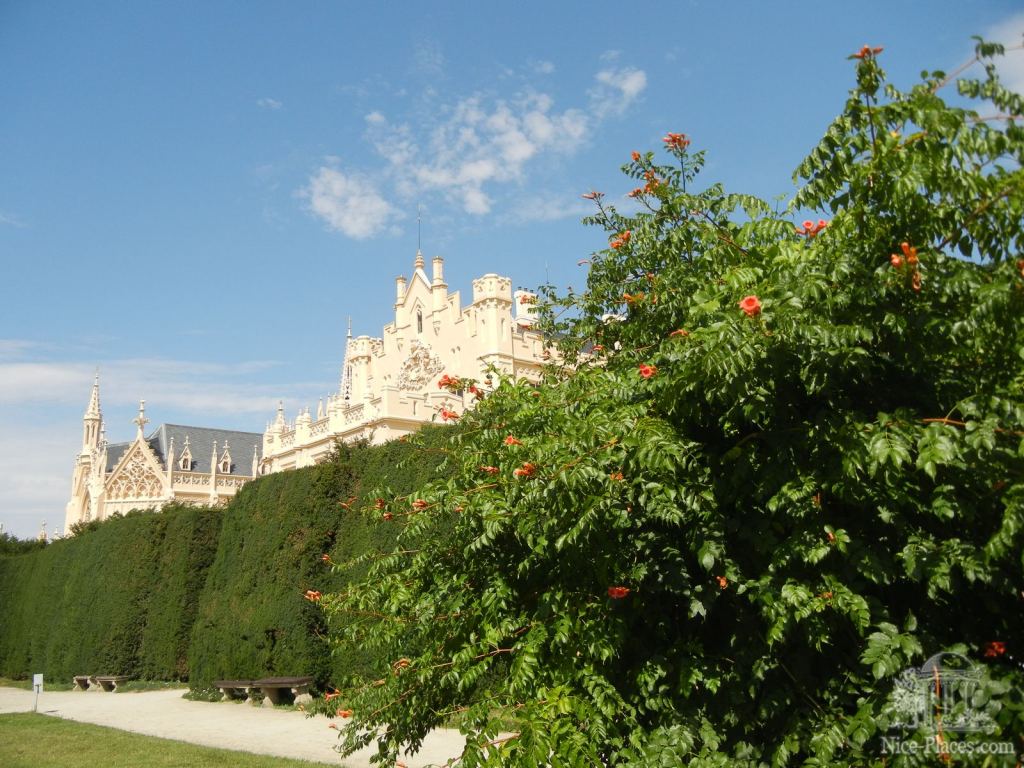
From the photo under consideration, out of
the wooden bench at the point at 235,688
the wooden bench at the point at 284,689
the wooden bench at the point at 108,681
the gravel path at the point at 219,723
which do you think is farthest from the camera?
the wooden bench at the point at 108,681

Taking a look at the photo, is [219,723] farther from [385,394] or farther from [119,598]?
[385,394]

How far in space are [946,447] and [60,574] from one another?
28.7 m

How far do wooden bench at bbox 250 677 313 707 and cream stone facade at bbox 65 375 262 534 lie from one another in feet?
132

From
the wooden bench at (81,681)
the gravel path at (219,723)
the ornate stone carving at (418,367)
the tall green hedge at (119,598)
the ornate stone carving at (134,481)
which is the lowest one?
the wooden bench at (81,681)

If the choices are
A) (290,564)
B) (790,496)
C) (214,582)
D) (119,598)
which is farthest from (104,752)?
(119,598)

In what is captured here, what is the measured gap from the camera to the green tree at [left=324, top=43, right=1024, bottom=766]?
3.48 m

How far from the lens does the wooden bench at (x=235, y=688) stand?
16.0m

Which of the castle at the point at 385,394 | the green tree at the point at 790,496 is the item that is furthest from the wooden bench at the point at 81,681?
the green tree at the point at 790,496

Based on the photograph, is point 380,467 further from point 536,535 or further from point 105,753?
point 536,535

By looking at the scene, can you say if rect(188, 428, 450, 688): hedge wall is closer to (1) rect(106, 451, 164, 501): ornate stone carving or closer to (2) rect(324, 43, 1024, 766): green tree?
(2) rect(324, 43, 1024, 766): green tree

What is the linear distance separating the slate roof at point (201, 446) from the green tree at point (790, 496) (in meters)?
60.0

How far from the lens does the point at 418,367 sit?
3797 centimetres

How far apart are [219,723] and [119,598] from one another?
10.6 metres

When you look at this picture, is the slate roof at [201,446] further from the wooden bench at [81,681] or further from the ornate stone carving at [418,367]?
the wooden bench at [81,681]
